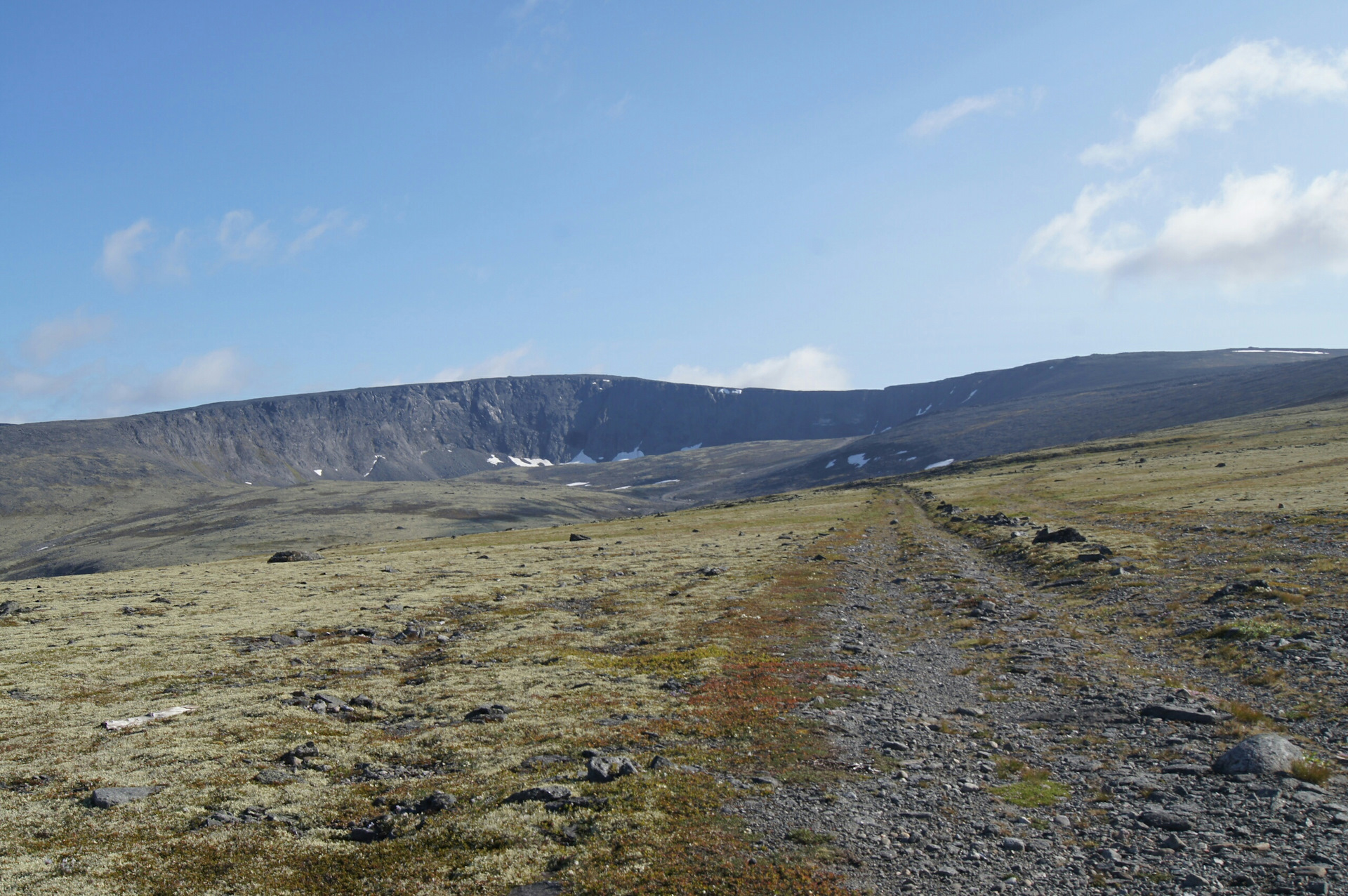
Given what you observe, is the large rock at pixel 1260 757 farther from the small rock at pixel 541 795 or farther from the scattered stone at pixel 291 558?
the scattered stone at pixel 291 558

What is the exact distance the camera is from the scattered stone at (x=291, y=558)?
298 ft

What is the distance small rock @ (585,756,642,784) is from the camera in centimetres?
1645

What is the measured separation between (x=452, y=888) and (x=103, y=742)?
51.3ft

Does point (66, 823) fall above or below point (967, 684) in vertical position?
above

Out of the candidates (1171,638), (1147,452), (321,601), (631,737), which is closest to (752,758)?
(631,737)

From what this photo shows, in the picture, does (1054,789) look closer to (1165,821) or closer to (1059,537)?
(1165,821)

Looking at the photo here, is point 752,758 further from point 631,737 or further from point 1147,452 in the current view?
point 1147,452

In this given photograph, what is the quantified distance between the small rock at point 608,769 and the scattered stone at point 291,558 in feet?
278

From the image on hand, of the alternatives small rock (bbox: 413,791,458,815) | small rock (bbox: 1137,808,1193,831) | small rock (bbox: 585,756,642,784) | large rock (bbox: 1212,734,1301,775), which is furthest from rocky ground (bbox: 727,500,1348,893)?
small rock (bbox: 413,791,458,815)

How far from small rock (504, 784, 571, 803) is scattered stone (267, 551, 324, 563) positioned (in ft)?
279

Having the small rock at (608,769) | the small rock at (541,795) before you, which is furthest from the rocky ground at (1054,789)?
the small rock at (541,795)

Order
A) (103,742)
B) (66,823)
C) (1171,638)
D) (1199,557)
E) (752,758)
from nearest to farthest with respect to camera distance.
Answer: (66,823) → (752,758) → (103,742) → (1171,638) → (1199,557)

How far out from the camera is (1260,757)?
1461 cm

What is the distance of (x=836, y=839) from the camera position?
517 inches
